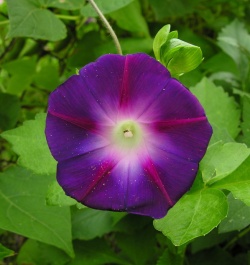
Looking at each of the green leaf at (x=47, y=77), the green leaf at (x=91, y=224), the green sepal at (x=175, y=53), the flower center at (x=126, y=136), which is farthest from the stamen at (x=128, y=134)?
the green leaf at (x=47, y=77)

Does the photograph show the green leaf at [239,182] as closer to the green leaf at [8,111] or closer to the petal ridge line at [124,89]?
the petal ridge line at [124,89]

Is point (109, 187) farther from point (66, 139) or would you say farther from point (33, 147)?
point (33, 147)

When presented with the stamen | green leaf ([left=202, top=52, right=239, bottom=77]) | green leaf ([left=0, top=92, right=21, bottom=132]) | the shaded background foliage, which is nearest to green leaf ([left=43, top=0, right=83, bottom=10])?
the shaded background foliage

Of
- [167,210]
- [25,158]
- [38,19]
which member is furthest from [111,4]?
[167,210]

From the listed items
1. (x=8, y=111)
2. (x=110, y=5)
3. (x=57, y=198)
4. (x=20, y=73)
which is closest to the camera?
(x=57, y=198)

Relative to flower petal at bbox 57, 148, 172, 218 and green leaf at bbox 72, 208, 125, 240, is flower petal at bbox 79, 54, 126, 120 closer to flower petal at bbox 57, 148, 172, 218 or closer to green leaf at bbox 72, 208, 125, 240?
flower petal at bbox 57, 148, 172, 218

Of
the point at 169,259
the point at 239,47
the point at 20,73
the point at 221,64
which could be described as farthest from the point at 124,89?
the point at 20,73
